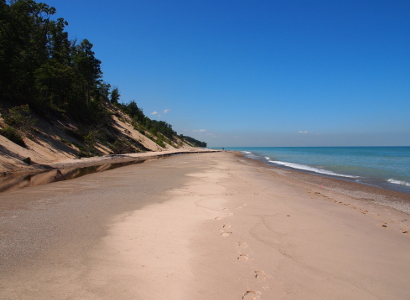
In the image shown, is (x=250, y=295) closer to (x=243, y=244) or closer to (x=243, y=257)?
(x=243, y=257)

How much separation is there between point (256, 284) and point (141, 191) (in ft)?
20.8

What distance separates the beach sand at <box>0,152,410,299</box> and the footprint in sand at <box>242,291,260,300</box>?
12 mm

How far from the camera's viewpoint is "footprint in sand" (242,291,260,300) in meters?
2.79

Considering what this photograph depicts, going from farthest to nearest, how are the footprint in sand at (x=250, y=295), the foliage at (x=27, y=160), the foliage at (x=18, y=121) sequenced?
1. the foliage at (x=18, y=121)
2. the foliage at (x=27, y=160)
3. the footprint in sand at (x=250, y=295)

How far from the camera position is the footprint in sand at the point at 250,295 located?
279 centimetres

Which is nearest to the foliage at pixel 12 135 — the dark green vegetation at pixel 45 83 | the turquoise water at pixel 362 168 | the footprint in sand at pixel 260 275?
the dark green vegetation at pixel 45 83

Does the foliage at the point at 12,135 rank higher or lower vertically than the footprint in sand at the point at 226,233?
higher

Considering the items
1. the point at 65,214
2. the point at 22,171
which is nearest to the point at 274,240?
the point at 65,214

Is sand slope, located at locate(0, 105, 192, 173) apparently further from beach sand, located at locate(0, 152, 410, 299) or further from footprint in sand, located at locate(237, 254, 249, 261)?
footprint in sand, located at locate(237, 254, 249, 261)

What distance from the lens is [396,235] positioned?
17.3 feet

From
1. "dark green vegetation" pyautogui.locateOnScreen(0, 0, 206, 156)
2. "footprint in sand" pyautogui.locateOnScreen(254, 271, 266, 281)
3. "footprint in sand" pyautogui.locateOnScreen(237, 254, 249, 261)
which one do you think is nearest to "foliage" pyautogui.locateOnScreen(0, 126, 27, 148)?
"dark green vegetation" pyautogui.locateOnScreen(0, 0, 206, 156)

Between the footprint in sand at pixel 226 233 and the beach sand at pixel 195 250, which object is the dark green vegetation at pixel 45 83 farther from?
the footprint in sand at pixel 226 233

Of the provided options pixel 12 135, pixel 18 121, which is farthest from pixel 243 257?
pixel 18 121

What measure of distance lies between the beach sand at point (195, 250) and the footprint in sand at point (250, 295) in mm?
12
